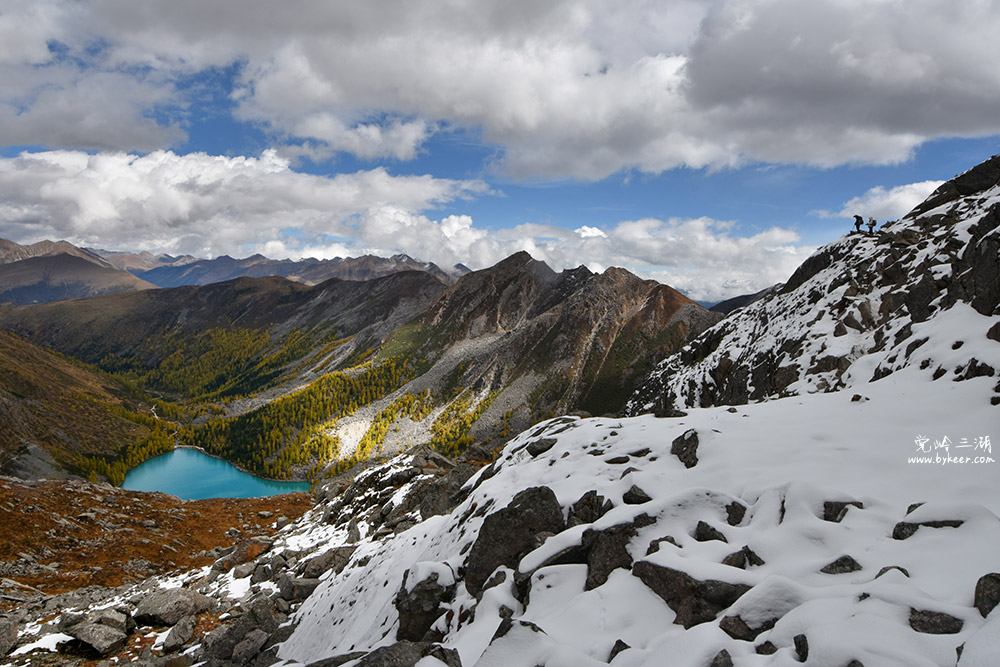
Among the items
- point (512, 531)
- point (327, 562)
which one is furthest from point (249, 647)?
point (512, 531)

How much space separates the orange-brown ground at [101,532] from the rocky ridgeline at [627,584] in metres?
17.1

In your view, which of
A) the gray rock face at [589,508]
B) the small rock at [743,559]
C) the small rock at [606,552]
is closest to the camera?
the small rock at [743,559]

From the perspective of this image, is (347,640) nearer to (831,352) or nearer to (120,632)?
(120,632)

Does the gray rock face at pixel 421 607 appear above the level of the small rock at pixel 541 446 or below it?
below

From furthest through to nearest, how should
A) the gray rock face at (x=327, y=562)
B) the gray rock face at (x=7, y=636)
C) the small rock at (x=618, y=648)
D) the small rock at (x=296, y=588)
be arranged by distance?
the gray rock face at (x=327, y=562)
the small rock at (x=296, y=588)
the gray rock face at (x=7, y=636)
the small rock at (x=618, y=648)

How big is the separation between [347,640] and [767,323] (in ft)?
224

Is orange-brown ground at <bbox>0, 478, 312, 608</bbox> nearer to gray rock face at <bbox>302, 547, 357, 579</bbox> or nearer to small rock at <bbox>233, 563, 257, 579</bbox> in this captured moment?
small rock at <bbox>233, 563, 257, 579</bbox>

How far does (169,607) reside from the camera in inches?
967

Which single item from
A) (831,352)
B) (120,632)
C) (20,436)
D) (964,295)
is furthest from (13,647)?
(20,436)

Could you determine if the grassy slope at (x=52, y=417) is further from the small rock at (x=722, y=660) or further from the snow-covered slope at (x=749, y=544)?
the small rock at (x=722, y=660)

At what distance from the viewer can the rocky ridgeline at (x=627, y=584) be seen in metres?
7.03

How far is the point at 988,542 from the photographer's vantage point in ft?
26.6

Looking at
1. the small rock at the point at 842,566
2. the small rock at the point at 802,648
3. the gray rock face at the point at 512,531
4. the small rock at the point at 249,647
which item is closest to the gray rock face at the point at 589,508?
the gray rock face at the point at 512,531

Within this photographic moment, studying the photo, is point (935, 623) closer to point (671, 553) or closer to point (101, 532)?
point (671, 553)
